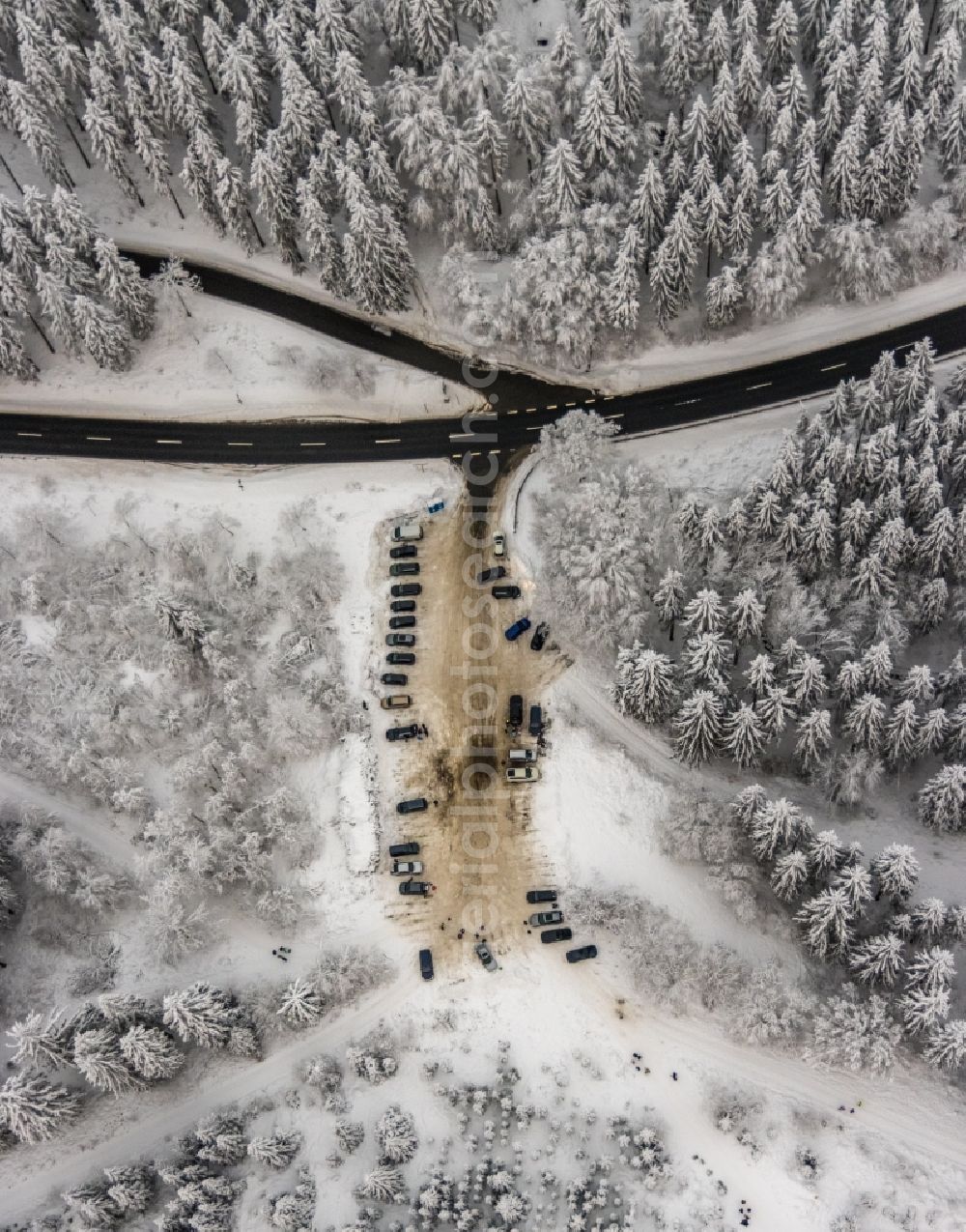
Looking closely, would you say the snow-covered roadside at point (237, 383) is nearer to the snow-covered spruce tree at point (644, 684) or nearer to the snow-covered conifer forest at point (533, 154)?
the snow-covered conifer forest at point (533, 154)

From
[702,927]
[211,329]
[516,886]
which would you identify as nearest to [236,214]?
[211,329]

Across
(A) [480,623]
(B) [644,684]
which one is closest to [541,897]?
(B) [644,684]

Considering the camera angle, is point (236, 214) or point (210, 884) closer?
point (210, 884)

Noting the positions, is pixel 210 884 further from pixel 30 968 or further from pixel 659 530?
pixel 659 530

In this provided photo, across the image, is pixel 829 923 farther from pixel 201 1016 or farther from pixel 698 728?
pixel 201 1016

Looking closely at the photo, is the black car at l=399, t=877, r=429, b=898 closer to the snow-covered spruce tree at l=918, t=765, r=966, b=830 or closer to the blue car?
the blue car

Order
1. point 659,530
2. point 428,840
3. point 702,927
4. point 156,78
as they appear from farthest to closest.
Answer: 1. point 156,78
2. point 659,530
3. point 428,840
4. point 702,927
